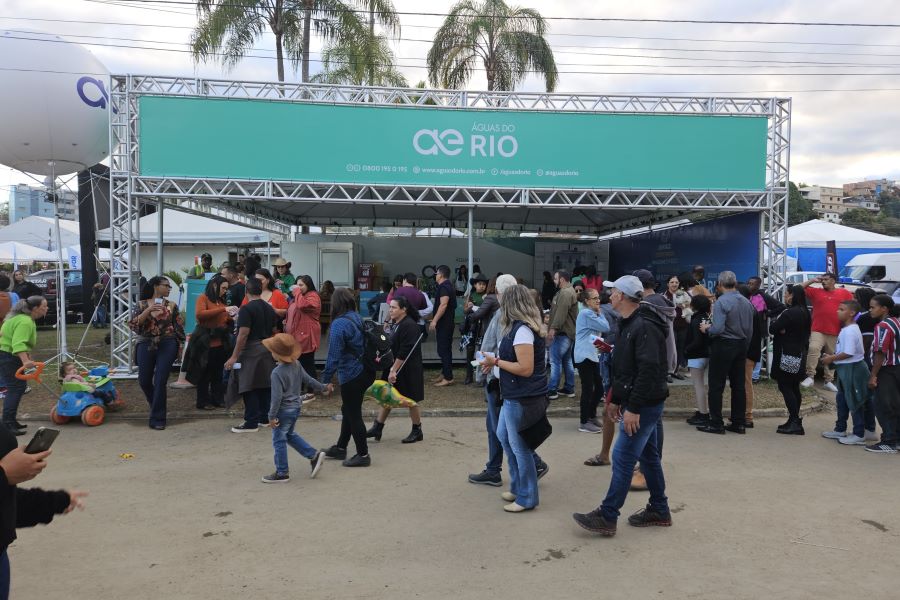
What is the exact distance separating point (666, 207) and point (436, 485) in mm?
7046

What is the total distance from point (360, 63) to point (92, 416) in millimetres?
14957

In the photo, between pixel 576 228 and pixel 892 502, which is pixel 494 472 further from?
pixel 576 228

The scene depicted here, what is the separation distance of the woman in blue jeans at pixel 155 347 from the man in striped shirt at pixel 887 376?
311 inches

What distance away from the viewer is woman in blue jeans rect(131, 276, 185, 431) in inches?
289

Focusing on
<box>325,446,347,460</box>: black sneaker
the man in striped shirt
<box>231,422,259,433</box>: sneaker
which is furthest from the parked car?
the man in striped shirt

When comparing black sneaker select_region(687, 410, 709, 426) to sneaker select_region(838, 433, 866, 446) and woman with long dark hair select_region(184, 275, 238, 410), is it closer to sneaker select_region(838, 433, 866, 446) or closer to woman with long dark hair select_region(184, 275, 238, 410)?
sneaker select_region(838, 433, 866, 446)

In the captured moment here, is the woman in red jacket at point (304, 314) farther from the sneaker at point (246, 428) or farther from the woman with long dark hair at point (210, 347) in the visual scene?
the sneaker at point (246, 428)

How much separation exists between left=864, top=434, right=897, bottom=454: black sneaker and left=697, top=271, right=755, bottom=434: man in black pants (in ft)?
4.10

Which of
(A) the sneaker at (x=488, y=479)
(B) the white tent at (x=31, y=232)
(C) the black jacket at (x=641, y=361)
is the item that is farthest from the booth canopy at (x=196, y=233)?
(C) the black jacket at (x=641, y=361)

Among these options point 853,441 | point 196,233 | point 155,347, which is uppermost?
point 196,233

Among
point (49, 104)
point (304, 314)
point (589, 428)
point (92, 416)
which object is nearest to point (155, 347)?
point (92, 416)

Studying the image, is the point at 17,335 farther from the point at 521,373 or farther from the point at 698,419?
the point at 698,419

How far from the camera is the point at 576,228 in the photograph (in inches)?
676

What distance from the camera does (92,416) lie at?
7.45 meters
